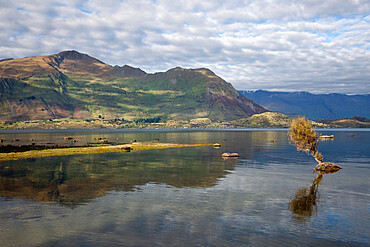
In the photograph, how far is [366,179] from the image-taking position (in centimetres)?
5297

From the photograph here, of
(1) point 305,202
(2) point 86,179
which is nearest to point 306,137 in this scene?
(1) point 305,202

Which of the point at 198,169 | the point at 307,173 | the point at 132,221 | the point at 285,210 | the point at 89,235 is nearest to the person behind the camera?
the point at 89,235

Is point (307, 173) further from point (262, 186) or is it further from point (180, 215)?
point (180, 215)

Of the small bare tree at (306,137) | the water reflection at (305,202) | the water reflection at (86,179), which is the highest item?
the small bare tree at (306,137)

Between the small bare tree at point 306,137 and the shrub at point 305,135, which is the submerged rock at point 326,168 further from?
the shrub at point 305,135

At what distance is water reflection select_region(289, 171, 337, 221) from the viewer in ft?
101

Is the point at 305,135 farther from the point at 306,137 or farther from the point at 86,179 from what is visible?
the point at 86,179

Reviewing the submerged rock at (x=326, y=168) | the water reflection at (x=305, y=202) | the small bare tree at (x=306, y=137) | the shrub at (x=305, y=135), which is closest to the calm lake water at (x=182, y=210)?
the water reflection at (x=305, y=202)

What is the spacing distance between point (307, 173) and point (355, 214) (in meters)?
30.9

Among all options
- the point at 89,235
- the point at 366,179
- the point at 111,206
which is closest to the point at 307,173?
the point at 366,179

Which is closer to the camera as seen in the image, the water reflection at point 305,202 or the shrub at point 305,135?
the water reflection at point 305,202

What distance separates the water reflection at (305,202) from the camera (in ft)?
101

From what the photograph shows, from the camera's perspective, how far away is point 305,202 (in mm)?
35719

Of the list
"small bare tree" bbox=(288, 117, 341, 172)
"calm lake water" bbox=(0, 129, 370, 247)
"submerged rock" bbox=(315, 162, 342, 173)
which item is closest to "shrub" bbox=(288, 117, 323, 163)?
"small bare tree" bbox=(288, 117, 341, 172)
